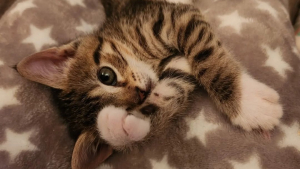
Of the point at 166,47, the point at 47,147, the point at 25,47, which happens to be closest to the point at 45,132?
the point at 47,147

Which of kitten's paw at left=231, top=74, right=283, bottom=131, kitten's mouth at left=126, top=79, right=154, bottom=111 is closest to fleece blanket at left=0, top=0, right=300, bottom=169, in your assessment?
kitten's paw at left=231, top=74, right=283, bottom=131

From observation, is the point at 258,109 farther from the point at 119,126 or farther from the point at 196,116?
the point at 119,126

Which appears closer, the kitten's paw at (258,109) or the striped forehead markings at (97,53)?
the kitten's paw at (258,109)

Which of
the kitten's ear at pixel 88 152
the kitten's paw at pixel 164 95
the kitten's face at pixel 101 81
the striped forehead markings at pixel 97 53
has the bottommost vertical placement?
the kitten's ear at pixel 88 152

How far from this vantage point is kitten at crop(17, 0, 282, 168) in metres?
0.92

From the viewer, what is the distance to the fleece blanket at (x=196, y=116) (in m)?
0.92

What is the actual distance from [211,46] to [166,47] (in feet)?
0.57

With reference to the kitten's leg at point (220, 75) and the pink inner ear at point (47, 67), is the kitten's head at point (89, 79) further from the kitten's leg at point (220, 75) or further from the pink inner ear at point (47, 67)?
the kitten's leg at point (220, 75)

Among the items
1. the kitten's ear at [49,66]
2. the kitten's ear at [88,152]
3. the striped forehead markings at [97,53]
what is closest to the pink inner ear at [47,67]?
the kitten's ear at [49,66]

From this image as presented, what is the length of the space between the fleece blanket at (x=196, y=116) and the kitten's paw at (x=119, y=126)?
0.13 m

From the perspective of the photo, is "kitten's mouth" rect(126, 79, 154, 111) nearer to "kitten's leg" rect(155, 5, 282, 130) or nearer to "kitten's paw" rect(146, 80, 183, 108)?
"kitten's paw" rect(146, 80, 183, 108)

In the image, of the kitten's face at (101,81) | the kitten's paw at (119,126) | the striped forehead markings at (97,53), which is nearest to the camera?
the kitten's paw at (119,126)

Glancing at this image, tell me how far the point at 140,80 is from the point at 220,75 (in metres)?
0.28

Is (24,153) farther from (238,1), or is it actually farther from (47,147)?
(238,1)
